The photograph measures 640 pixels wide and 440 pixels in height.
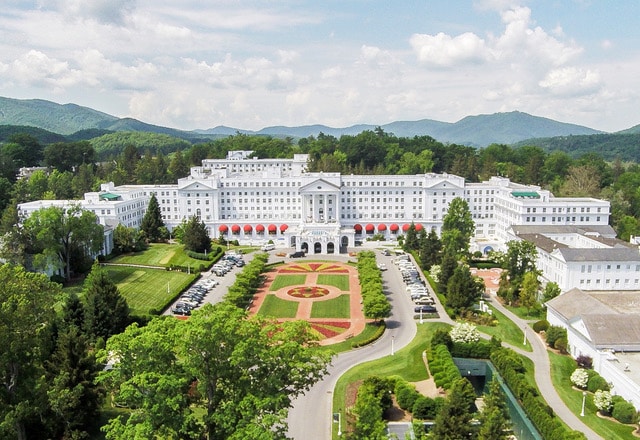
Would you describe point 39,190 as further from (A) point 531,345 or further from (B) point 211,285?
(A) point 531,345

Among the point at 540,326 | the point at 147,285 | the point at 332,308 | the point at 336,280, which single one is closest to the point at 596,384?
the point at 540,326

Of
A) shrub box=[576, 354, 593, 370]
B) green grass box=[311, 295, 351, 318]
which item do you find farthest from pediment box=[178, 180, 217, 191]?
shrub box=[576, 354, 593, 370]

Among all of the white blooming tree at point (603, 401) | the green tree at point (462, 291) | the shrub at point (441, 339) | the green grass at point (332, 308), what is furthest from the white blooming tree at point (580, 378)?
the green grass at point (332, 308)

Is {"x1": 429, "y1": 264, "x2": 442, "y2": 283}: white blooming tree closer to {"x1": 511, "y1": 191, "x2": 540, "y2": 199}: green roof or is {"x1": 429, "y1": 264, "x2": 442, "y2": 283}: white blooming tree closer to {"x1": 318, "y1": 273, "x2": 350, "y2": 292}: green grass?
{"x1": 318, "y1": 273, "x2": 350, "y2": 292}: green grass

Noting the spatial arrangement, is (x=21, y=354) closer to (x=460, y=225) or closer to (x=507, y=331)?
(x=507, y=331)

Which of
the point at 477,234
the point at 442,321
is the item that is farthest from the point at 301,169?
the point at 442,321

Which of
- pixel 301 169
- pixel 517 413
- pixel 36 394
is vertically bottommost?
pixel 517 413
